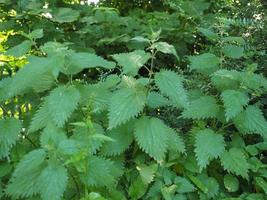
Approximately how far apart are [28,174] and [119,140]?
496mm

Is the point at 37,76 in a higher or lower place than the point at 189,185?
higher

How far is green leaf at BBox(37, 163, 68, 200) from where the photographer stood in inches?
69.3

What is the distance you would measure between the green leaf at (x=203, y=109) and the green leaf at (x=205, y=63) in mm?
192

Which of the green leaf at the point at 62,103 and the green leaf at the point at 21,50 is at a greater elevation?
the green leaf at the point at 21,50

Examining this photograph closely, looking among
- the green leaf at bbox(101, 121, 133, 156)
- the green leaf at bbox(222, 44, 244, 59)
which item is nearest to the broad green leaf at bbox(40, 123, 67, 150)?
the green leaf at bbox(101, 121, 133, 156)

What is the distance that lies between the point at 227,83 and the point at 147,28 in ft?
5.87

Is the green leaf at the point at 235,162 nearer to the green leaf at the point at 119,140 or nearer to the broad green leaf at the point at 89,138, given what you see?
the green leaf at the point at 119,140

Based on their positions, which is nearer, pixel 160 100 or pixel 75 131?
pixel 75 131

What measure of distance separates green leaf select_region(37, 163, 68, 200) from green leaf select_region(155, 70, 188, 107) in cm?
61

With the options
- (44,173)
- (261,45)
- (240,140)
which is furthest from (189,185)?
(261,45)

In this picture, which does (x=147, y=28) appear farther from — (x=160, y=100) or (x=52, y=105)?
(x=52, y=105)

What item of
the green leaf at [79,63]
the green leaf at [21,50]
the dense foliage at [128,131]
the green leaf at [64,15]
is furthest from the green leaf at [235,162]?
the green leaf at [64,15]

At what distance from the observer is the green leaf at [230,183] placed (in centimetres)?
226

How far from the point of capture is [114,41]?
13.3 ft
